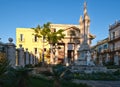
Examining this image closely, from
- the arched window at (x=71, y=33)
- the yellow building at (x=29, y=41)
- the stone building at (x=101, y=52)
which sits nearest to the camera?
the yellow building at (x=29, y=41)

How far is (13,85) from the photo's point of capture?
12859mm

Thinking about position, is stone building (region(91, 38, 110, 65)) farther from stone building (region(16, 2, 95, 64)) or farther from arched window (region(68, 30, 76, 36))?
arched window (region(68, 30, 76, 36))

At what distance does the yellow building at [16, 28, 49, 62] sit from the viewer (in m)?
74.7

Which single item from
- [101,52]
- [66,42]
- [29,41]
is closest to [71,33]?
[66,42]

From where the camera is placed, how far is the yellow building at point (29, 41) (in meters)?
74.7

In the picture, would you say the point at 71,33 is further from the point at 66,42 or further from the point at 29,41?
the point at 29,41

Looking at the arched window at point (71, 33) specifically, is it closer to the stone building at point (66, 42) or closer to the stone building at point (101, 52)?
the stone building at point (66, 42)

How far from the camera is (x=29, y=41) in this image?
2985 inches

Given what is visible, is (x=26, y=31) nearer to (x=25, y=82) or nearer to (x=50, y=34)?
(x=50, y=34)

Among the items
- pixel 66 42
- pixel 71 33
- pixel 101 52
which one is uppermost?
pixel 71 33

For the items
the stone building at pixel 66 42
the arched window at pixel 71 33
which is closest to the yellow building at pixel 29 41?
the stone building at pixel 66 42

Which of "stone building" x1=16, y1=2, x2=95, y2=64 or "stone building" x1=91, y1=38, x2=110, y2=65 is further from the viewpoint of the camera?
"stone building" x1=91, y1=38, x2=110, y2=65

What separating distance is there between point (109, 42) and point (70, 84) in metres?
58.9

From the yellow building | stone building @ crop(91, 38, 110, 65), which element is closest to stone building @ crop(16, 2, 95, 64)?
the yellow building
